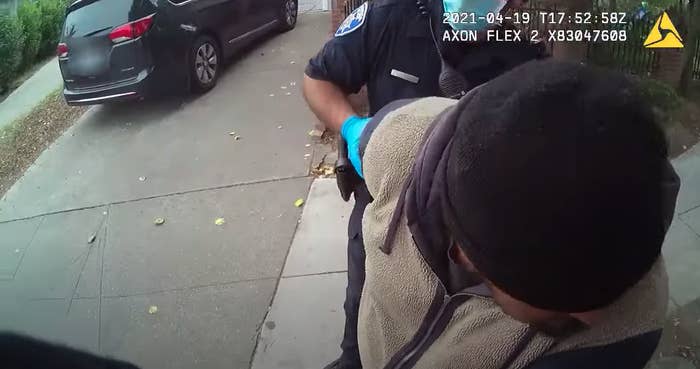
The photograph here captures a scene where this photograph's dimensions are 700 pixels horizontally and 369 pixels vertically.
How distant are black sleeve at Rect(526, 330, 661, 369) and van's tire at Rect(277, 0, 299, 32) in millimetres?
7351

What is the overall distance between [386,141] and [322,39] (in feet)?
22.5

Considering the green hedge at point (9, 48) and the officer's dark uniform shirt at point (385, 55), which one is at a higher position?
the officer's dark uniform shirt at point (385, 55)

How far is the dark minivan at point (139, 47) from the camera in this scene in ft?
17.9

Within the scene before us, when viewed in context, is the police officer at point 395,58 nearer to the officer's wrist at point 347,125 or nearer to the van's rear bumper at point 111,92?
the officer's wrist at point 347,125

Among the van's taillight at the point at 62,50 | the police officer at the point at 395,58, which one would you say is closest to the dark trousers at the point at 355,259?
the police officer at the point at 395,58

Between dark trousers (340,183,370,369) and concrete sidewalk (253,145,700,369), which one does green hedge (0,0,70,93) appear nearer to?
concrete sidewalk (253,145,700,369)

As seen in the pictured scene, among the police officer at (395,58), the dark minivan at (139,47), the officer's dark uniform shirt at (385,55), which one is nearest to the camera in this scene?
the police officer at (395,58)

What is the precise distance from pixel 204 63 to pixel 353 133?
5.28 metres

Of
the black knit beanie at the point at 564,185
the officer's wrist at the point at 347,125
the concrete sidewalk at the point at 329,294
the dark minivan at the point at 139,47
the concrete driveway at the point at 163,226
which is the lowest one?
the concrete driveway at the point at 163,226

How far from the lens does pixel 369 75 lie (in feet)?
6.68

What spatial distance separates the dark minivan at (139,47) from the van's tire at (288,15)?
1.07 m

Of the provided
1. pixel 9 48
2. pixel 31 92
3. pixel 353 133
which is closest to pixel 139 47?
pixel 9 48

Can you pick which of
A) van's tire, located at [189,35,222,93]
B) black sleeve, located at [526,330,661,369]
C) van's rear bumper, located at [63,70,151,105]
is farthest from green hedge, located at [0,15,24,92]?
black sleeve, located at [526,330,661,369]

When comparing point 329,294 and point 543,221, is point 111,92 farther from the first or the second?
point 543,221
